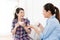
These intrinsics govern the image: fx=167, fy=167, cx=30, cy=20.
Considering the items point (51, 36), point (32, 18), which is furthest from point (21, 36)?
point (32, 18)

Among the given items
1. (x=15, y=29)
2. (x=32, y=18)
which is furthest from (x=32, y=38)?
(x=32, y=18)

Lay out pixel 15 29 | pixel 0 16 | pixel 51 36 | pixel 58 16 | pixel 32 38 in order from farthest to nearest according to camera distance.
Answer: pixel 0 16
pixel 32 38
pixel 15 29
pixel 58 16
pixel 51 36

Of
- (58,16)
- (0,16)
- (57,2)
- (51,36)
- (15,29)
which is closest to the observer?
(51,36)

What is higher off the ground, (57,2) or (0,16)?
(57,2)

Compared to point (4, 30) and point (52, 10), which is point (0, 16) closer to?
point (4, 30)

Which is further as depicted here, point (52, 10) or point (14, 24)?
point (14, 24)

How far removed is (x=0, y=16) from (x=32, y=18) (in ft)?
3.03

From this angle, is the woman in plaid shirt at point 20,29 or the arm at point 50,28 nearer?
the arm at point 50,28

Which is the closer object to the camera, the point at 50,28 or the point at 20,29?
the point at 50,28

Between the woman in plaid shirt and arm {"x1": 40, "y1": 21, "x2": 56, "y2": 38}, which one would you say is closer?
arm {"x1": 40, "y1": 21, "x2": 56, "y2": 38}

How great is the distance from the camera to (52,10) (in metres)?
2.17

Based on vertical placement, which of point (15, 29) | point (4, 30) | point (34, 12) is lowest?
point (4, 30)

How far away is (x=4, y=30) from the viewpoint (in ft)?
13.2

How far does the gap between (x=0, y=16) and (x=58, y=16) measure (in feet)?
6.59
